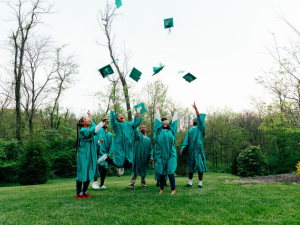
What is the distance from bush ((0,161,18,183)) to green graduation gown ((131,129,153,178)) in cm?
1402

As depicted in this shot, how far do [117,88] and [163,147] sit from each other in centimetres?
1887

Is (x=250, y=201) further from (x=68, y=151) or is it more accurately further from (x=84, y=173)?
(x=68, y=151)

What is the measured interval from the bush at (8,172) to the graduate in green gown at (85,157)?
14789 millimetres

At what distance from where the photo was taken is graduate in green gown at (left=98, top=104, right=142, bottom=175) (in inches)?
256

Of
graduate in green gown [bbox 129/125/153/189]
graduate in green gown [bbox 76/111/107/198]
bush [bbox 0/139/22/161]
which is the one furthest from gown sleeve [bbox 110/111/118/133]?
bush [bbox 0/139/22/161]

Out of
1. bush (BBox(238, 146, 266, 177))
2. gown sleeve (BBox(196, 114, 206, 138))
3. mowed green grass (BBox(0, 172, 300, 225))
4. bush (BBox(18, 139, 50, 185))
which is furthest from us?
bush (BBox(18, 139, 50, 185))

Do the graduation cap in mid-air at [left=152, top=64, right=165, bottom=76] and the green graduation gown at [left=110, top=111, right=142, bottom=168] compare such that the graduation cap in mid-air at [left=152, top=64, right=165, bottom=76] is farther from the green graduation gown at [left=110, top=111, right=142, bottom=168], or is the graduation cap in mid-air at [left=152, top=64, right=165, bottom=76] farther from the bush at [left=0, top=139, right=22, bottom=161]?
the bush at [left=0, top=139, right=22, bottom=161]

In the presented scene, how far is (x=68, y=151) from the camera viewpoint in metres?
23.4

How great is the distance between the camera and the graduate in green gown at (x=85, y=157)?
5.25 meters

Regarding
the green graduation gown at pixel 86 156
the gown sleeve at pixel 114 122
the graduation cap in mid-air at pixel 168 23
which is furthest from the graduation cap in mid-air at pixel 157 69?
the green graduation gown at pixel 86 156

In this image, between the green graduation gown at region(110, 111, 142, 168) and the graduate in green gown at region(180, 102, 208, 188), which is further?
the graduate in green gown at region(180, 102, 208, 188)

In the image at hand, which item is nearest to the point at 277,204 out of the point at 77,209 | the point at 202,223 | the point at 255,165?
the point at 202,223

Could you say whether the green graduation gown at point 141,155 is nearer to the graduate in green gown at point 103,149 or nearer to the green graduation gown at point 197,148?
the graduate in green gown at point 103,149

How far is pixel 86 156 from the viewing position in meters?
5.39
